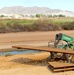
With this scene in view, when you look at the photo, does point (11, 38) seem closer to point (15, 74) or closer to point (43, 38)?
point (43, 38)

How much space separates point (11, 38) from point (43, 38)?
13.2 ft

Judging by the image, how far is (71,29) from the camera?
4634 centimetres

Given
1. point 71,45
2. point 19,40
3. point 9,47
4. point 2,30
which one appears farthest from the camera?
point 2,30

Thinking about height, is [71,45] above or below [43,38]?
above

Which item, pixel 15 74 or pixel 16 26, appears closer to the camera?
pixel 15 74

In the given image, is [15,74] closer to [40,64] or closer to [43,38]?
[40,64]

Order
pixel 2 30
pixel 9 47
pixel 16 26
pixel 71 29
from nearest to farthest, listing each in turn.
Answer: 1. pixel 9 47
2. pixel 2 30
3. pixel 16 26
4. pixel 71 29

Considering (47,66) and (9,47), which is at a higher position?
(47,66)

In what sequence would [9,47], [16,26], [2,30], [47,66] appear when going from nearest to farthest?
[47,66], [9,47], [2,30], [16,26]

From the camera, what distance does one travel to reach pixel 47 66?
14.9m

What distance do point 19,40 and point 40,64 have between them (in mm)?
17102

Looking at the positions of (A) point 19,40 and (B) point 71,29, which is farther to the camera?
(B) point 71,29

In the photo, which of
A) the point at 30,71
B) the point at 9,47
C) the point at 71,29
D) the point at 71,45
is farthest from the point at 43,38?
the point at 30,71

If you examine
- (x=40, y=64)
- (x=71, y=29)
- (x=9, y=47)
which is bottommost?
(x=71, y=29)
